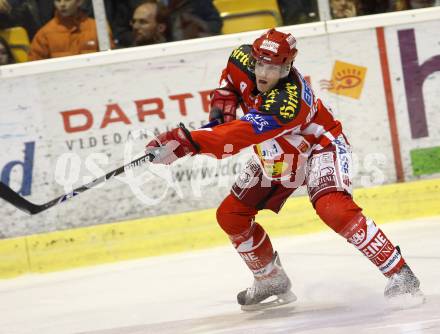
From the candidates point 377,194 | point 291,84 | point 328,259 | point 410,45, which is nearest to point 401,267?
point 291,84

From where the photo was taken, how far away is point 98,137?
21.2ft

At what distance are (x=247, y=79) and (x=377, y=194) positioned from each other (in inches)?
88.0

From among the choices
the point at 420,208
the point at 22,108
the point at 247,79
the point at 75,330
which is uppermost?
the point at 247,79

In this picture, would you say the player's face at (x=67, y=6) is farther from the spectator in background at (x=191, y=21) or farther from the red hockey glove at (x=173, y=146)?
the red hockey glove at (x=173, y=146)

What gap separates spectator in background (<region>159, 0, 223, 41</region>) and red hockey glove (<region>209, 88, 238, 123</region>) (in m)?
1.98

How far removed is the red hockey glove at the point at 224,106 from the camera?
461cm

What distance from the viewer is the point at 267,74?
13.9 feet

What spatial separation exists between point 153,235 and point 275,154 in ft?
6.99

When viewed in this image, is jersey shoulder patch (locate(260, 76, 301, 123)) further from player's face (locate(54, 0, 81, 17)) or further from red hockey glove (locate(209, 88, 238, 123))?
player's face (locate(54, 0, 81, 17))

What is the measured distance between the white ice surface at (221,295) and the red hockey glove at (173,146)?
788 mm

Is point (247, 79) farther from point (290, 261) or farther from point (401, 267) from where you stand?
point (290, 261)

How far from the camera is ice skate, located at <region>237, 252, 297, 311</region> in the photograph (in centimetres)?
475

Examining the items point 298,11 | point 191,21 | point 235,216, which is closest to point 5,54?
point 191,21

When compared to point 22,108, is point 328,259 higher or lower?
lower
